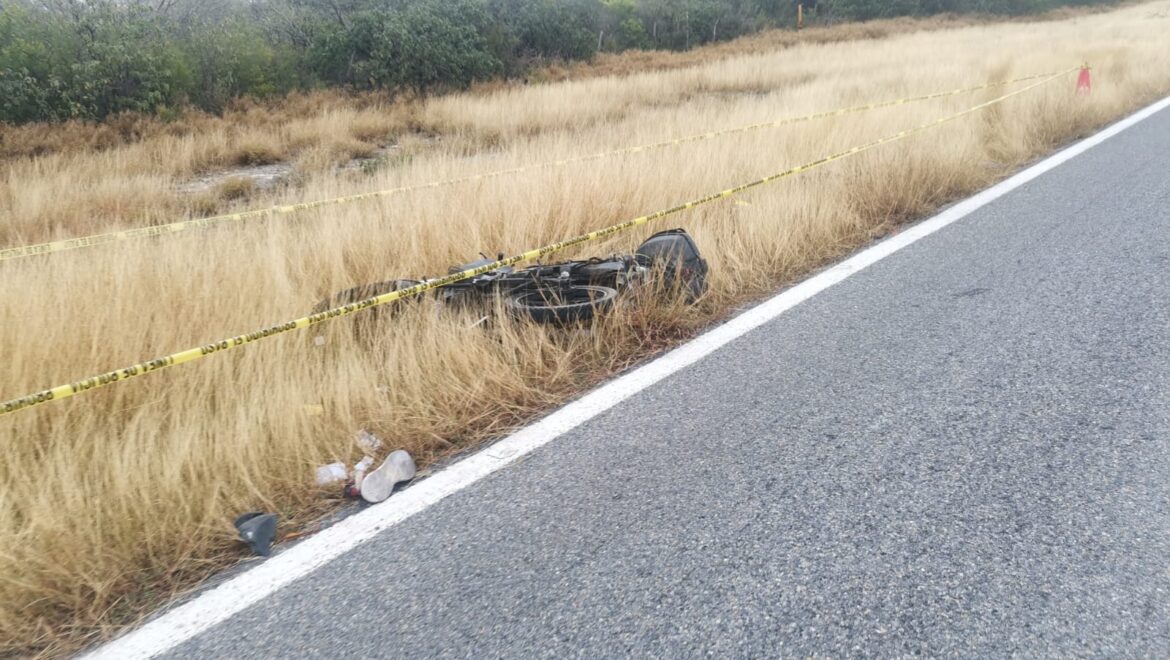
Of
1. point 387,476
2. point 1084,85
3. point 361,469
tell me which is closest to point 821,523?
point 387,476

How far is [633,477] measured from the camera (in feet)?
8.28

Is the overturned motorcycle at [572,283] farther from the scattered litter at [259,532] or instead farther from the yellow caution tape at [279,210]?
the yellow caution tape at [279,210]

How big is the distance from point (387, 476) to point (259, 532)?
0.44m

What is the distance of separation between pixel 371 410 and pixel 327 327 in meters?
0.94

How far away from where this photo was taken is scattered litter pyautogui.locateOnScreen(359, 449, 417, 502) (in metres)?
2.55

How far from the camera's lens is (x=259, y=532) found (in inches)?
91.7

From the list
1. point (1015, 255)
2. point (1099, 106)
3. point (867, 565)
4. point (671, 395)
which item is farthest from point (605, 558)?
point (1099, 106)

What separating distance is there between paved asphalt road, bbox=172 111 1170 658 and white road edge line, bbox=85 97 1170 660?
7cm

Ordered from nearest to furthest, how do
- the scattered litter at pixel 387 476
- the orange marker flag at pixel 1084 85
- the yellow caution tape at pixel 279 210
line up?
the scattered litter at pixel 387 476 → the yellow caution tape at pixel 279 210 → the orange marker flag at pixel 1084 85

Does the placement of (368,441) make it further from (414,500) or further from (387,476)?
(414,500)

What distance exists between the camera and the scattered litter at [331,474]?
2.66 m

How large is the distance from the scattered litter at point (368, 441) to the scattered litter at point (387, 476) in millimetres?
148

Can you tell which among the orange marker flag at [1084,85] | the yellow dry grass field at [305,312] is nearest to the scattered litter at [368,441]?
the yellow dry grass field at [305,312]

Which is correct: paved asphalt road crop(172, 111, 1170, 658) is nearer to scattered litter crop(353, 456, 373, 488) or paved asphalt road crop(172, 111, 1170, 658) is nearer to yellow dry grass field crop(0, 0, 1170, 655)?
scattered litter crop(353, 456, 373, 488)
